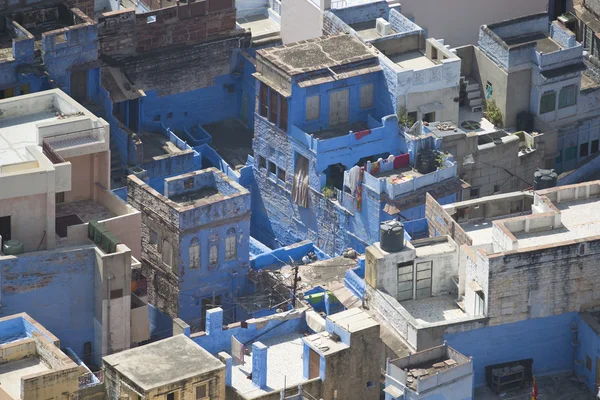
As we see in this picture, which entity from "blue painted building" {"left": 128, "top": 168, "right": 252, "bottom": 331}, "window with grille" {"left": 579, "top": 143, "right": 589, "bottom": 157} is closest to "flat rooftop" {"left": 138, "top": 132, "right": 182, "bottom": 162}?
"blue painted building" {"left": 128, "top": 168, "right": 252, "bottom": 331}

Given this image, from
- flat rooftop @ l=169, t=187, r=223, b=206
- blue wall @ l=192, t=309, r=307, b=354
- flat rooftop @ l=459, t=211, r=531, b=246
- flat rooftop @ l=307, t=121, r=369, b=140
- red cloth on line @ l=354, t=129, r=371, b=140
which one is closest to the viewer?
blue wall @ l=192, t=309, r=307, b=354

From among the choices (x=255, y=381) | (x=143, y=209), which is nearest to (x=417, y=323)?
(x=255, y=381)

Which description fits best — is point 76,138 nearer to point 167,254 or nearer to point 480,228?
point 167,254

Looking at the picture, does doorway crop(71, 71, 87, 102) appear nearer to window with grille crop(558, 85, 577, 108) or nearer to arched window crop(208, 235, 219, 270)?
arched window crop(208, 235, 219, 270)

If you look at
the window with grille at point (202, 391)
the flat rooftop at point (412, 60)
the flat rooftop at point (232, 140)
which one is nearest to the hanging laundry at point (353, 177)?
the flat rooftop at point (412, 60)

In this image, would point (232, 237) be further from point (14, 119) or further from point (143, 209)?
point (14, 119)
